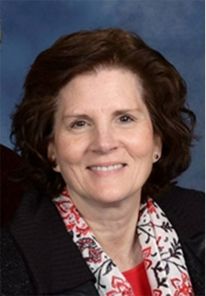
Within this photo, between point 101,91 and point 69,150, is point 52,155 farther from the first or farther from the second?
point 101,91

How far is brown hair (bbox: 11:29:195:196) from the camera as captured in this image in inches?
83.4

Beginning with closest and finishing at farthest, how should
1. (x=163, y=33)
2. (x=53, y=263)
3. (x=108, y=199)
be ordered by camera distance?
(x=53, y=263), (x=108, y=199), (x=163, y=33)

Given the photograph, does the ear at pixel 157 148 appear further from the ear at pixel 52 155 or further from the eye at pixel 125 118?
the ear at pixel 52 155

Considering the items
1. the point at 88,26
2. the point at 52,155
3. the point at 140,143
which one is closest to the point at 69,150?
the point at 52,155

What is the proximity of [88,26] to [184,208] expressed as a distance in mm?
686

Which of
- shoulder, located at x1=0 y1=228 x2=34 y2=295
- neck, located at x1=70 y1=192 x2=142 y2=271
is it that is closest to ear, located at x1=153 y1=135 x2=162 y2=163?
neck, located at x1=70 y1=192 x2=142 y2=271

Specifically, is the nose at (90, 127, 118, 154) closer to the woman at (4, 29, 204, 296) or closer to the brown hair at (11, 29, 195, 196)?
the woman at (4, 29, 204, 296)

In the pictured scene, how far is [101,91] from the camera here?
208cm

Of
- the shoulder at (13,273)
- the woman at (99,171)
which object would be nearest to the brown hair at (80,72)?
the woman at (99,171)

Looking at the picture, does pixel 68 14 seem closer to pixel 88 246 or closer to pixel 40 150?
pixel 40 150

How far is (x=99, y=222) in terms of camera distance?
7.26 ft

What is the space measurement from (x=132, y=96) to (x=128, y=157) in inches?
7.4

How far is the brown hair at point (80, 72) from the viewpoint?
6.95ft

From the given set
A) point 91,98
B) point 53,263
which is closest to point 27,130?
point 91,98
